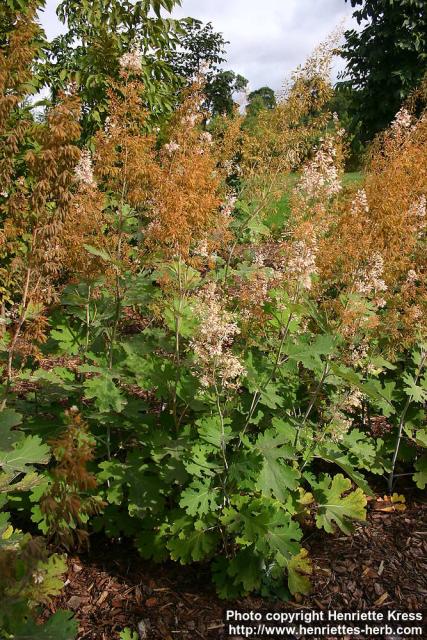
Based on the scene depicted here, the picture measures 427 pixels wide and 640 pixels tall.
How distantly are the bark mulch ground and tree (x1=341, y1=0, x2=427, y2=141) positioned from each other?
11007 millimetres

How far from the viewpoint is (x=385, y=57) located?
13008mm

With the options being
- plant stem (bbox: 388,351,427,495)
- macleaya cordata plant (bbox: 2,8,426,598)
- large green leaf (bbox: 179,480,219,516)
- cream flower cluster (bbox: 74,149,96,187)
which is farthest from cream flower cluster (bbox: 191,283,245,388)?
plant stem (bbox: 388,351,427,495)

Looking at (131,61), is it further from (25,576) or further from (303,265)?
(25,576)

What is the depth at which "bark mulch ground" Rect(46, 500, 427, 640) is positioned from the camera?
105 inches

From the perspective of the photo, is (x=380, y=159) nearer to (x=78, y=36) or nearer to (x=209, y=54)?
(x=78, y=36)

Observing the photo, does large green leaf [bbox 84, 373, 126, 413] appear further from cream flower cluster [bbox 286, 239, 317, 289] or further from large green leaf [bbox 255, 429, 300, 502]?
cream flower cluster [bbox 286, 239, 317, 289]

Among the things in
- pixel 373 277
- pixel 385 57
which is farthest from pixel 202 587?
pixel 385 57

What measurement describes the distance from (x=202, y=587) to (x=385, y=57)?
1382 centimetres

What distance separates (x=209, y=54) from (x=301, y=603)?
15.9 metres

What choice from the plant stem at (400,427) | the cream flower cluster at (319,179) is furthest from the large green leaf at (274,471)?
the cream flower cluster at (319,179)

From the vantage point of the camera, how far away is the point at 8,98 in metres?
2.75

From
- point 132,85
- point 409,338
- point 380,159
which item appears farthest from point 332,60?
point 409,338

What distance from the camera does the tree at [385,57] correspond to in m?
12.2

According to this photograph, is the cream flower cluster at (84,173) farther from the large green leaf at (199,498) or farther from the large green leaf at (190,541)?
the large green leaf at (190,541)
